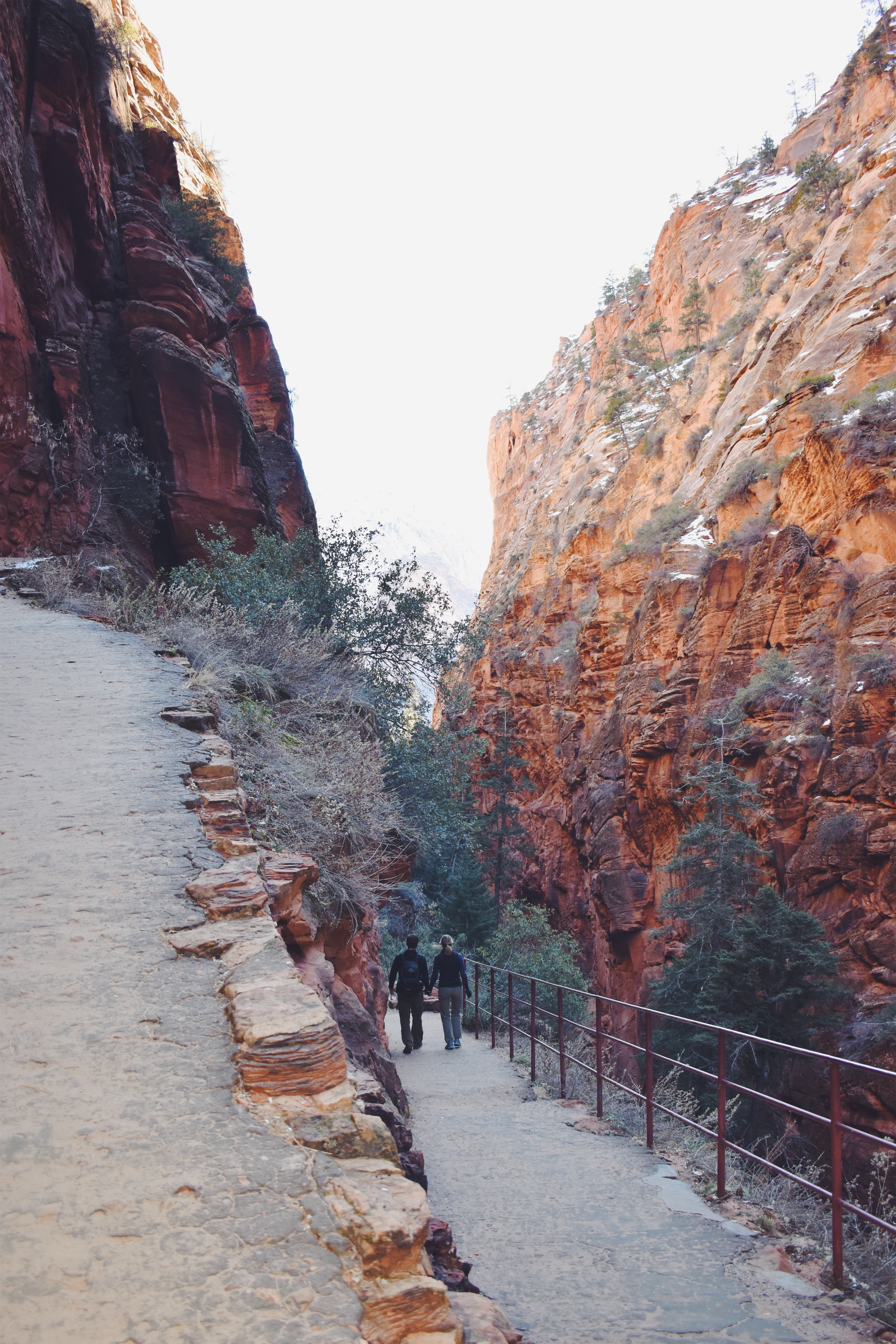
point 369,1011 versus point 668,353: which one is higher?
point 668,353

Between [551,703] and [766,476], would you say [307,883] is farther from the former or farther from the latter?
[551,703]

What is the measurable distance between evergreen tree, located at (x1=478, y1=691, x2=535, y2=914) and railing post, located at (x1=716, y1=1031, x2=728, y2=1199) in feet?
83.3

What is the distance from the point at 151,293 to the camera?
15891 mm

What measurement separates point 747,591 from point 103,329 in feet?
48.9

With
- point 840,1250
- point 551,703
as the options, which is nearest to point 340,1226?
point 840,1250

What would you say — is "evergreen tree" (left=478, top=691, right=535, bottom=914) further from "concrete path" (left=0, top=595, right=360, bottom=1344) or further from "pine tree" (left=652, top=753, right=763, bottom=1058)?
"concrete path" (left=0, top=595, right=360, bottom=1344)

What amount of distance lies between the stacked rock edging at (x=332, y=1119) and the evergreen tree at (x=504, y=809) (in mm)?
27362

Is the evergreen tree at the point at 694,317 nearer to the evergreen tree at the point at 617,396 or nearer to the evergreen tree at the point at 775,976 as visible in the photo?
the evergreen tree at the point at 617,396

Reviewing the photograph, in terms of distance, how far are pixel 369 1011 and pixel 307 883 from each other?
133 inches

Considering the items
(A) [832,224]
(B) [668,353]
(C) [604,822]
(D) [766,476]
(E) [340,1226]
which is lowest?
(C) [604,822]

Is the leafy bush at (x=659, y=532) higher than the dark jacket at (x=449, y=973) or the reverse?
higher

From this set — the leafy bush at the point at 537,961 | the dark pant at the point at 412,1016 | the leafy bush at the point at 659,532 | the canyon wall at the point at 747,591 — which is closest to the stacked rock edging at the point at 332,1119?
the dark pant at the point at 412,1016

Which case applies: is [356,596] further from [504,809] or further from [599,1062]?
[504,809]

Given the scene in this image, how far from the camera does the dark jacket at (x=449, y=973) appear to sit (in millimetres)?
10422
